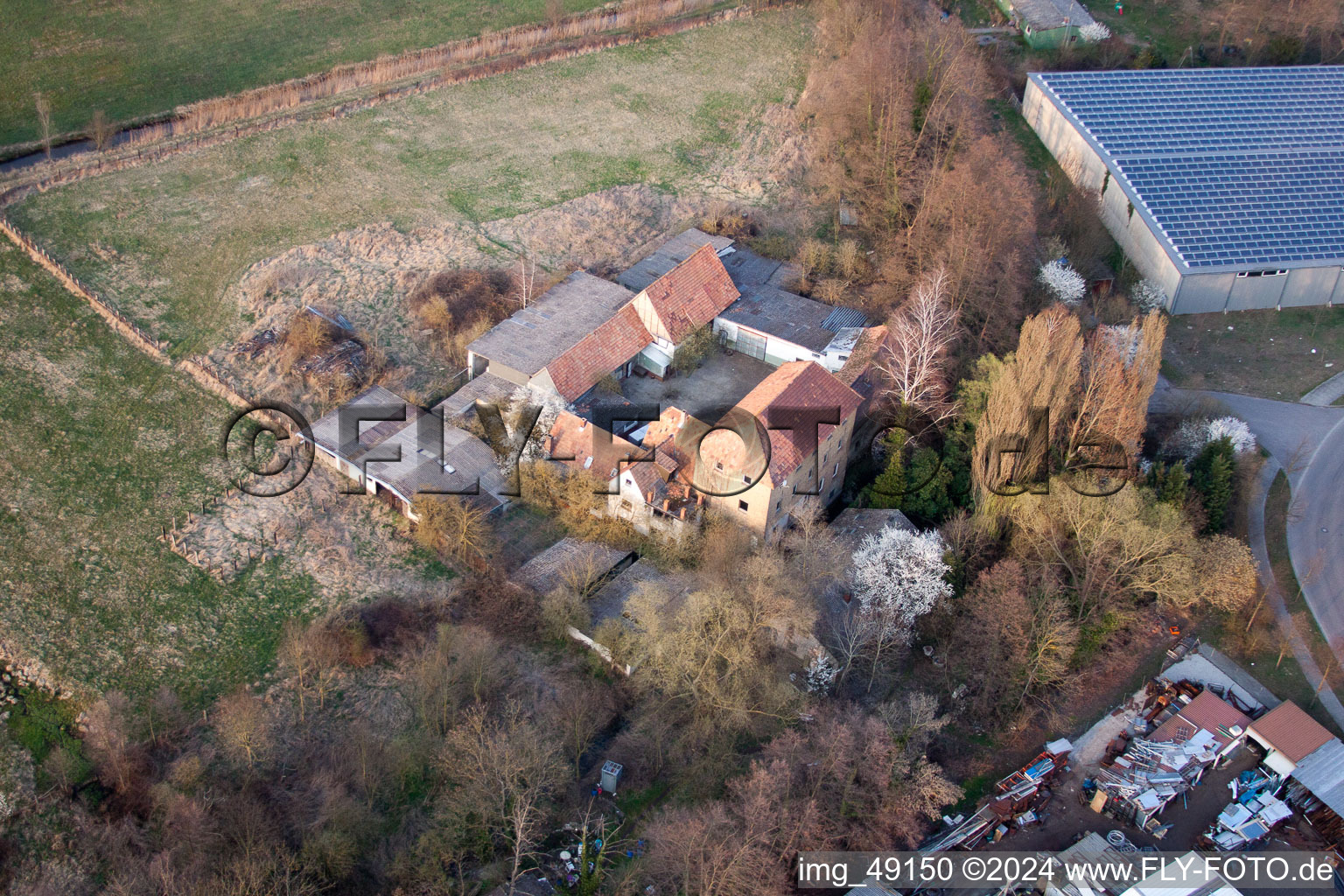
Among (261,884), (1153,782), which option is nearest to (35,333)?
(261,884)

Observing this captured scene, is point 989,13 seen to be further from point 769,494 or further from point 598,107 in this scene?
point 769,494

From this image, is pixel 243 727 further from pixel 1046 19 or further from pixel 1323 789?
pixel 1046 19

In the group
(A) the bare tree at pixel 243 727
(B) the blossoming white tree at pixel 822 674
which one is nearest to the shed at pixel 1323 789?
(B) the blossoming white tree at pixel 822 674

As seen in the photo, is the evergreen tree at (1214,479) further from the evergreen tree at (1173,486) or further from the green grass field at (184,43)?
the green grass field at (184,43)

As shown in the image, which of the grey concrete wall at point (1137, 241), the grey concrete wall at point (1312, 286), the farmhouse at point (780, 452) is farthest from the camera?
the grey concrete wall at point (1312, 286)

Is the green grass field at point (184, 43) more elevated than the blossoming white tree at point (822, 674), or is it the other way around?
the green grass field at point (184, 43)

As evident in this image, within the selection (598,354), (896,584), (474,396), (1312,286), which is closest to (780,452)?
(896,584)
